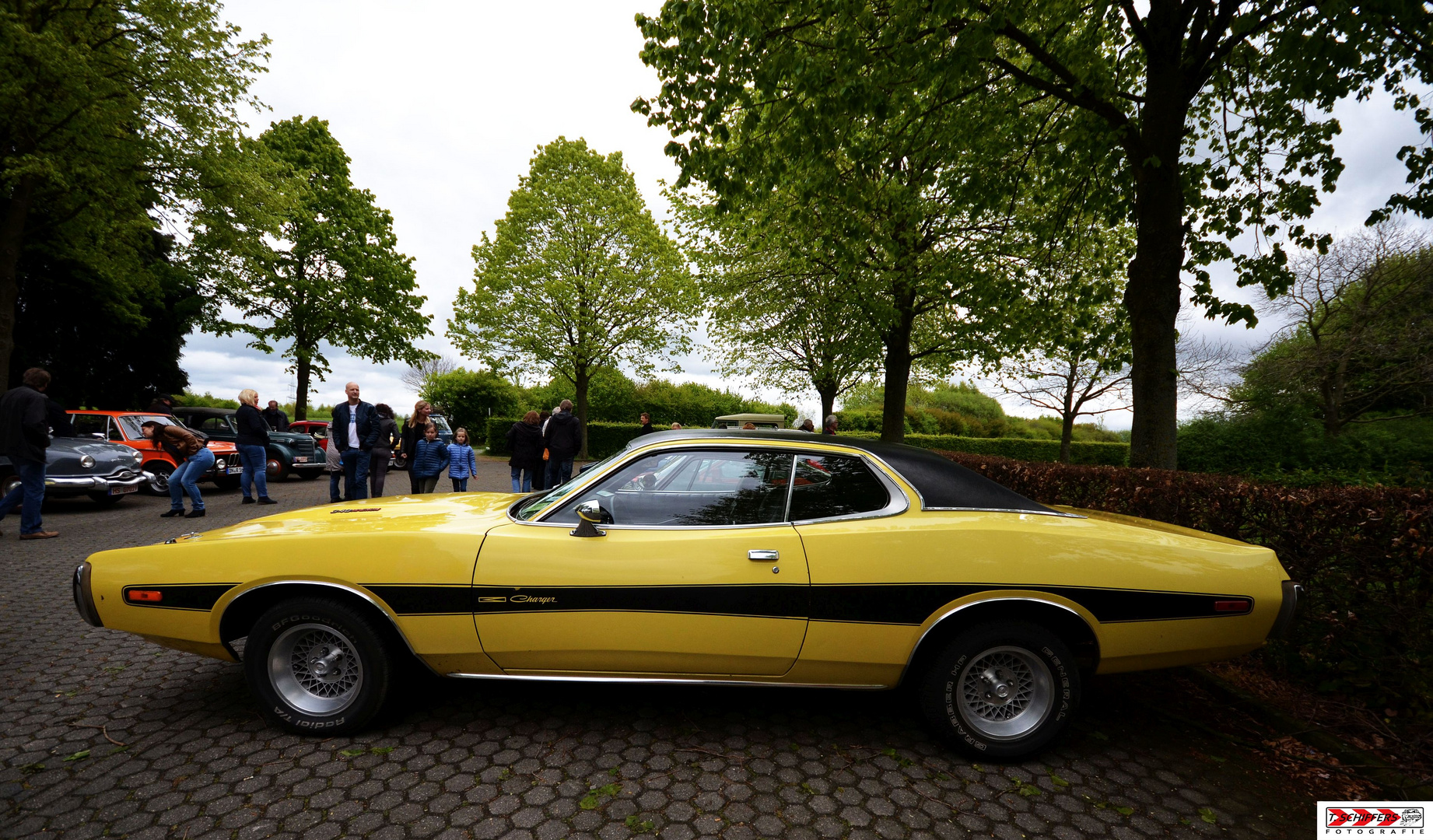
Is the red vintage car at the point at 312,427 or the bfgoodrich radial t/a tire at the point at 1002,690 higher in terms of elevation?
the red vintage car at the point at 312,427

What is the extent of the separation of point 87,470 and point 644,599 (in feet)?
36.3

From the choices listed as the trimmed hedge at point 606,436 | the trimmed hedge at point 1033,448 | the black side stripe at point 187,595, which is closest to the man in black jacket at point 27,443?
the black side stripe at point 187,595

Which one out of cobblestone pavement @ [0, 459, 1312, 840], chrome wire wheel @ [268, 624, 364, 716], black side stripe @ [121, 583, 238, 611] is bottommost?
cobblestone pavement @ [0, 459, 1312, 840]

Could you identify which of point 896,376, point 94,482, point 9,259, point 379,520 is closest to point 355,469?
point 94,482

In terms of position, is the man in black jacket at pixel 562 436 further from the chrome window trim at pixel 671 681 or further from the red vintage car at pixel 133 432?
the chrome window trim at pixel 671 681

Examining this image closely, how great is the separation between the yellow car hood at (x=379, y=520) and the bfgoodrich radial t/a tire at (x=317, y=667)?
38 centimetres

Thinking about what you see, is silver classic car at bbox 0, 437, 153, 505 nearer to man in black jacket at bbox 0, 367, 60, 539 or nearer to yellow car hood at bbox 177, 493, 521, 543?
man in black jacket at bbox 0, 367, 60, 539

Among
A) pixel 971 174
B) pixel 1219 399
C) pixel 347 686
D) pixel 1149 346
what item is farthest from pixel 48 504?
pixel 1219 399

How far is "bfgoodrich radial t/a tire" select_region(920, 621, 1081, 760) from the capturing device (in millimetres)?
2703

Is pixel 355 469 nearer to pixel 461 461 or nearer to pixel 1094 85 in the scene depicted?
pixel 461 461

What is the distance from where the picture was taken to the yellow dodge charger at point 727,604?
8.85ft

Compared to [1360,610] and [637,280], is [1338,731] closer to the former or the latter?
[1360,610]

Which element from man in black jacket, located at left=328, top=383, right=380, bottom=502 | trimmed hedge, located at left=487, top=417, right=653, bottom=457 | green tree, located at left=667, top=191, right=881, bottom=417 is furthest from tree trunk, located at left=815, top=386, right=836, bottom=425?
man in black jacket, located at left=328, top=383, right=380, bottom=502

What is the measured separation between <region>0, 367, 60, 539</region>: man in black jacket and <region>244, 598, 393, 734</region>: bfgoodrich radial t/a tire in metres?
7.07
